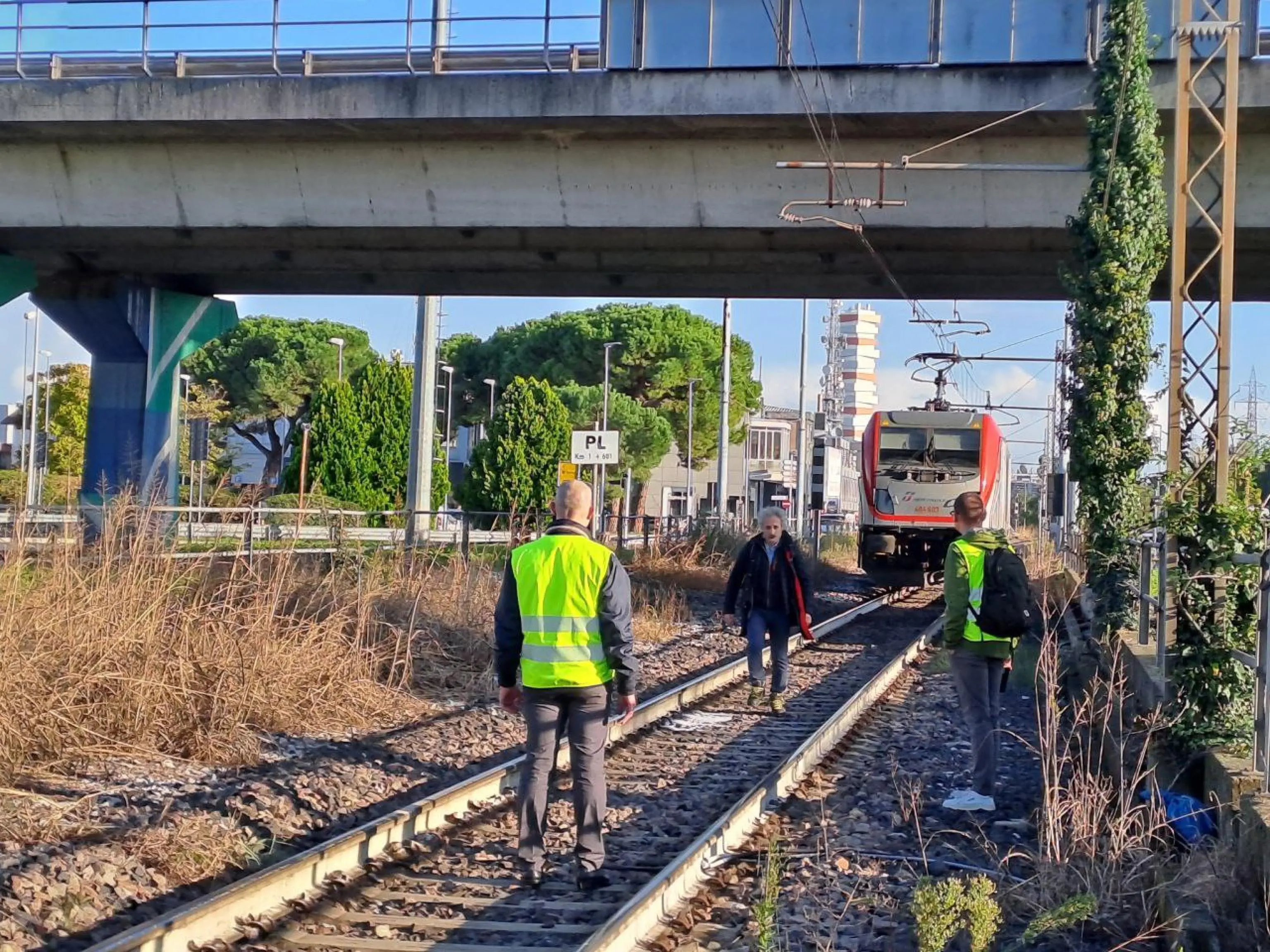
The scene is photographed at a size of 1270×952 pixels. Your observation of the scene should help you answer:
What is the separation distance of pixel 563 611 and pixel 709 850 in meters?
1.48

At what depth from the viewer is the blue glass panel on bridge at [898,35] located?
1717 centimetres

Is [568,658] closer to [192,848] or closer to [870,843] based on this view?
[192,848]

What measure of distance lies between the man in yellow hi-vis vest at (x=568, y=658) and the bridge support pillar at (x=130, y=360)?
1809cm

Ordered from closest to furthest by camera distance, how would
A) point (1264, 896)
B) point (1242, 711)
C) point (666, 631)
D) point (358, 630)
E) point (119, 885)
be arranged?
point (1264, 896) < point (119, 885) < point (1242, 711) < point (358, 630) < point (666, 631)

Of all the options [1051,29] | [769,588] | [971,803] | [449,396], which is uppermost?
[1051,29]

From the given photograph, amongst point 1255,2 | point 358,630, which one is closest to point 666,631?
point 358,630

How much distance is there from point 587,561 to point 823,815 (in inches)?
93.8

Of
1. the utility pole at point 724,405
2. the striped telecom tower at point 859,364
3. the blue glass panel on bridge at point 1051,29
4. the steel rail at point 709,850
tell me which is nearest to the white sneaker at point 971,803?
the steel rail at point 709,850

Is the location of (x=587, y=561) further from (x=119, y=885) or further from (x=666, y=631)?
(x=666, y=631)

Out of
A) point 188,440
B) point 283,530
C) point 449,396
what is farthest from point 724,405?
point 449,396

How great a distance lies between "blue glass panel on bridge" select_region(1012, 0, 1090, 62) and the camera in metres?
17.2

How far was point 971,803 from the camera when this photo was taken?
8453 mm

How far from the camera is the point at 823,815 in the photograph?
26.5 feet

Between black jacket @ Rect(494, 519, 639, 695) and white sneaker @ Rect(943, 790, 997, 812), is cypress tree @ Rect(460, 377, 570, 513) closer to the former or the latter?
white sneaker @ Rect(943, 790, 997, 812)
